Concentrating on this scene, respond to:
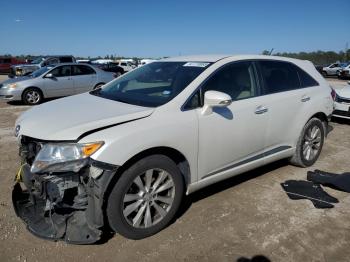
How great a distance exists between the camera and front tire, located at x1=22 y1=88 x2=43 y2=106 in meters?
11.3

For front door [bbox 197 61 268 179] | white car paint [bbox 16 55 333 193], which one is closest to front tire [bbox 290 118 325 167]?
white car paint [bbox 16 55 333 193]

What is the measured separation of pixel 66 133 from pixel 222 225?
180cm

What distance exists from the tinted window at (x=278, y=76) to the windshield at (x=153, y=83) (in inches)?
37.6

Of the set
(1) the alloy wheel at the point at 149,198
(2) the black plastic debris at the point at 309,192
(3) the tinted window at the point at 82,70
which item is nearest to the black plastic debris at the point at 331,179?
(2) the black plastic debris at the point at 309,192

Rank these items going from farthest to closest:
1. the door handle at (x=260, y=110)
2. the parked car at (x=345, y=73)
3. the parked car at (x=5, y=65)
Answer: the parked car at (x=5, y=65) < the parked car at (x=345, y=73) < the door handle at (x=260, y=110)

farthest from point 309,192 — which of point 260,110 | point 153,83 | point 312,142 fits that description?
point 153,83

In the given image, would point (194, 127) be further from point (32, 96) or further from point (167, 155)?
point (32, 96)

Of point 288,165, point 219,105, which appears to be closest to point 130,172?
point 219,105

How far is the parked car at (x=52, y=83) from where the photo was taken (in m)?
11.2

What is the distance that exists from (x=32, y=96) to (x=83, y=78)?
6.52 feet

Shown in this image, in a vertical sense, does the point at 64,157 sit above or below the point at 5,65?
above

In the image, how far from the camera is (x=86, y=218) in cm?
285

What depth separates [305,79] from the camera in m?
4.82

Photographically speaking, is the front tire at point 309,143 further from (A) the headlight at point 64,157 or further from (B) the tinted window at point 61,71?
(B) the tinted window at point 61,71
